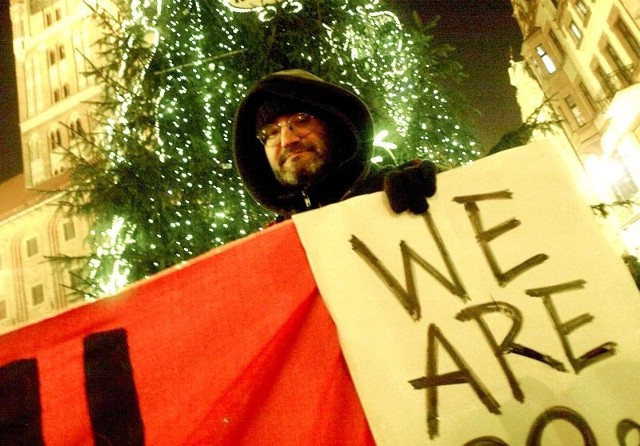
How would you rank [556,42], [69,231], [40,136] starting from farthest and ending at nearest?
[40,136]
[69,231]
[556,42]

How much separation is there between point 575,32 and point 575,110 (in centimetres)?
408

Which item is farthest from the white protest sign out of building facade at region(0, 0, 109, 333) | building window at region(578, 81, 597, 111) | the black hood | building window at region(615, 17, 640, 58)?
building facade at region(0, 0, 109, 333)

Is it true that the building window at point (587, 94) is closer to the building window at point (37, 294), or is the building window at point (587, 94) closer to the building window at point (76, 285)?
the building window at point (76, 285)

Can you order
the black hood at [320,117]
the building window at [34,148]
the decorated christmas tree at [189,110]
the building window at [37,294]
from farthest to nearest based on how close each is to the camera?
the building window at [34,148] → the building window at [37,294] → the decorated christmas tree at [189,110] → the black hood at [320,117]

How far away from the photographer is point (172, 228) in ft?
12.4

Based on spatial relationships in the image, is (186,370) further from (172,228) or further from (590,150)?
(590,150)

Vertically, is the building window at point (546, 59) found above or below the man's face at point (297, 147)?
above

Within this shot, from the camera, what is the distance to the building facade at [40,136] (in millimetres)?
30766

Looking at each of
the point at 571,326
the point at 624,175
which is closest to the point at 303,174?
the point at 571,326

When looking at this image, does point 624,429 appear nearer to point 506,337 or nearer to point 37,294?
point 506,337

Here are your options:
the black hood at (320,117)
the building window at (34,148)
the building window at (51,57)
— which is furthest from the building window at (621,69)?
the building window at (34,148)

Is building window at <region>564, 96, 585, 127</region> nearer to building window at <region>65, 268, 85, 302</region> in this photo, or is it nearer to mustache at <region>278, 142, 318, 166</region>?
building window at <region>65, 268, 85, 302</region>

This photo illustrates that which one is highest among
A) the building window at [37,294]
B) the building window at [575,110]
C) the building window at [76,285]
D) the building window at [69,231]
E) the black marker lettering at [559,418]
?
the building window at [69,231]

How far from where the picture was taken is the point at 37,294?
30969mm
